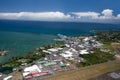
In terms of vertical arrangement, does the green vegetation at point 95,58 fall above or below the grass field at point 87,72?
above

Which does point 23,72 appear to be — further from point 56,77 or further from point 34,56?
point 34,56

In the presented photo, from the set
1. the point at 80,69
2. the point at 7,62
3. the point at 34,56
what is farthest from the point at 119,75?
the point at 7,62

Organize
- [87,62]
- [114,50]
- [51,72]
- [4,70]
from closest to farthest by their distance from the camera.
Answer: [51,72]
[4,70]
[87,62]
[114,50]

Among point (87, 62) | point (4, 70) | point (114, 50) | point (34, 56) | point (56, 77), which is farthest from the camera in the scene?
point (114, 50)

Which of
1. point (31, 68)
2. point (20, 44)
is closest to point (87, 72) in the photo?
point (31, 68)

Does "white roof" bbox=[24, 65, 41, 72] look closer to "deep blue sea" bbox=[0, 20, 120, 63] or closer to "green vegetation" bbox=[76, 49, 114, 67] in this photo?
"green vegetation" bbox=[76, 49, 114, 67]

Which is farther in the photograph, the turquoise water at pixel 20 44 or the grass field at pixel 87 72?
the turquoise water at pixel 20 44

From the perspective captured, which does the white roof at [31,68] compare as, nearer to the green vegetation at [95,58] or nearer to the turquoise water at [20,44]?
the green vegetation at [95,58]

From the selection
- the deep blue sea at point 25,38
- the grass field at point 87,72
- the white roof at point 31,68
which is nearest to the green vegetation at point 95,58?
the grass field at point 87,72
